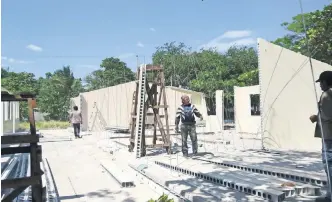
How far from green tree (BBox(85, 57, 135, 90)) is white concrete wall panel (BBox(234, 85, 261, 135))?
18.1 m

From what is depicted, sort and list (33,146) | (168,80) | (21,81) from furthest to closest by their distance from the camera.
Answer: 1. (21,81)
2. (168,80)
3. (33,146)

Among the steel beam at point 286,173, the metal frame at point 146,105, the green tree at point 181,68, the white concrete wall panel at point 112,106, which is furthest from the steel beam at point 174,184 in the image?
the green tree at point 181,68

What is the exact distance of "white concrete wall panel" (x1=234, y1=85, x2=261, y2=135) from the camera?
49.3 feet

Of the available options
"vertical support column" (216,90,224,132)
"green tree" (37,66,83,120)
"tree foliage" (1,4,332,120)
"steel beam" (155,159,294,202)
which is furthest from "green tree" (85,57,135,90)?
"steel beam" (155,159,294,202)

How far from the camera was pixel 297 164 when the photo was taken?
5898mm

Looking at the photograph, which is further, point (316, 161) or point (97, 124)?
point (97, 124)

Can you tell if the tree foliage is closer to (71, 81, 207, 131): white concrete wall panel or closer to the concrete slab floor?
(71, 81, 207, 131): white concrete wall panel

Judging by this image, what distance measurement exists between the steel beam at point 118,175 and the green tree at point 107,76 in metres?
26.1

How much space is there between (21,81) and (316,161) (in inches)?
1349

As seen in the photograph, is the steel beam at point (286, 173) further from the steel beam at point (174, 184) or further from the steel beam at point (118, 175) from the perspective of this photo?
the steel beam at point (118, 175)

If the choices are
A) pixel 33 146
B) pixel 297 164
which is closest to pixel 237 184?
pixel 297 164

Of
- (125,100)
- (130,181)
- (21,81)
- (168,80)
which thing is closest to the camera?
(130,181)

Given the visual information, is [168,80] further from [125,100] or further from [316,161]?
[316,161]

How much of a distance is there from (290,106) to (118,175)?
511 centimetres
